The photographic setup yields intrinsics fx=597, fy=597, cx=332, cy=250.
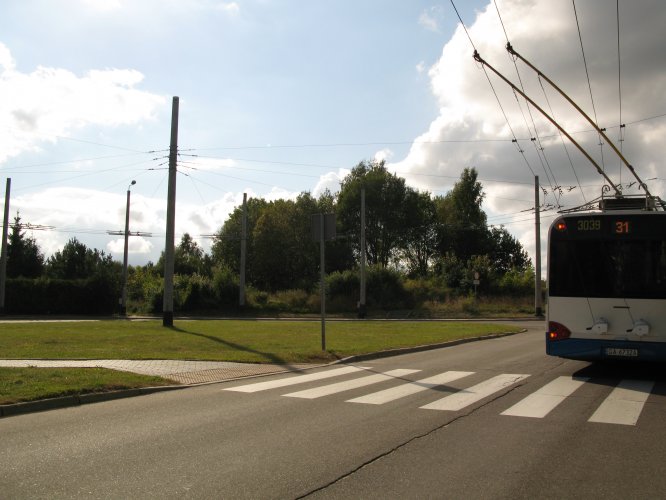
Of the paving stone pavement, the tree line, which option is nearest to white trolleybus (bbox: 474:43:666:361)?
the paving stone pavement

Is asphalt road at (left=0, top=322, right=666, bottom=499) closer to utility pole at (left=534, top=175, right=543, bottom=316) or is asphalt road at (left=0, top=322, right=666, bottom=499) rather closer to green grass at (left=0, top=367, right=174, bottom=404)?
green grass at (left=0, top=367, right=174, bottom=404)

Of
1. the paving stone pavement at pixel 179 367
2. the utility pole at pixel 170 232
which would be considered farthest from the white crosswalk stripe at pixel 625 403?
the utility pole at pixel 170 232

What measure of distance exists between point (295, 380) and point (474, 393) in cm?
346

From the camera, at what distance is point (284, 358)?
47.8 feet

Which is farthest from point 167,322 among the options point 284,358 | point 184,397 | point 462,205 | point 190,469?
point 462,205

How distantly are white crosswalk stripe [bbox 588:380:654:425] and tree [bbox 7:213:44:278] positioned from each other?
63183mm

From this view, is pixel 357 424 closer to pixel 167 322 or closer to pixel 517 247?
pixel 167 322

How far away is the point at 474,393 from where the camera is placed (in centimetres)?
973

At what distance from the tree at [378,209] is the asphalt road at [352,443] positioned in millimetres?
69891

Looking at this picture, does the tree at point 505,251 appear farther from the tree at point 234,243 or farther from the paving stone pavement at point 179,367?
the paving stone pavement at point 179,367

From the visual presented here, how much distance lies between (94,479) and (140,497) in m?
0.73

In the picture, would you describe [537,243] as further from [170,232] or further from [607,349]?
[607,349]

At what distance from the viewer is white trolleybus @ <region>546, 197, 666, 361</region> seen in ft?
35.7

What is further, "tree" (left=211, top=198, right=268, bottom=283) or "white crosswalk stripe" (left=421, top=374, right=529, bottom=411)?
"tree" (left=211, top=198, right=268, bottom=283)
